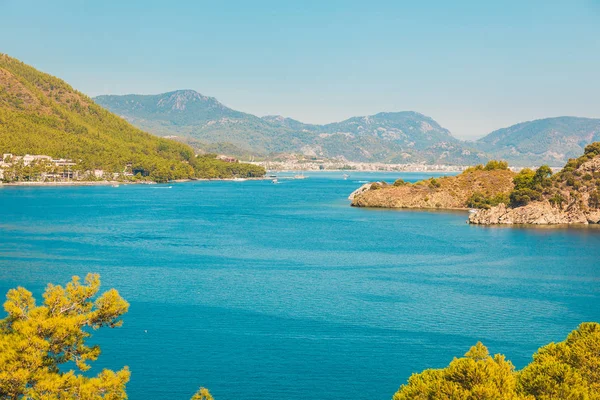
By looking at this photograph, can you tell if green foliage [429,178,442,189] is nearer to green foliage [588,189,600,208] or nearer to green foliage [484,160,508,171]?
green foliage [484,160,508,171]

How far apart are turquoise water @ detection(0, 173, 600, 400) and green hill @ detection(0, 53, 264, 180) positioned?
84.8m

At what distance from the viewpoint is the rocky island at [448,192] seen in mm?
90463

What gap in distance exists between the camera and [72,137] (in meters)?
165

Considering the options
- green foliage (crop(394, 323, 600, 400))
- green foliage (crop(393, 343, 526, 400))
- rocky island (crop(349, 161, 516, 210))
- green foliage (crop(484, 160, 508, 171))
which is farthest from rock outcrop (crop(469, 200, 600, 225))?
green foliage (crop(393, 343, 526, 400))

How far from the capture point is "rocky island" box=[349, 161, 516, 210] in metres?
90.5

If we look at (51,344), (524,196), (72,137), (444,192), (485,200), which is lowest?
(51,344)

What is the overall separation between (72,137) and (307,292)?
143833mm

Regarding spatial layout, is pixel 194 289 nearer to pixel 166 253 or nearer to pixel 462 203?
pixel 166 253

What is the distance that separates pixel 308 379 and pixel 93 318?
33.6ft

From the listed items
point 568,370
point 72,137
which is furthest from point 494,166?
point 72,137

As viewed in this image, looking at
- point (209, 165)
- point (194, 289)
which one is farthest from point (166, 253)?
point (209, 165)

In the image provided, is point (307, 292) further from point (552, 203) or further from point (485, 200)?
point (485, 200)

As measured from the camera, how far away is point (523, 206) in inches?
2965

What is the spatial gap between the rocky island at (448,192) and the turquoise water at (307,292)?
2024cm
